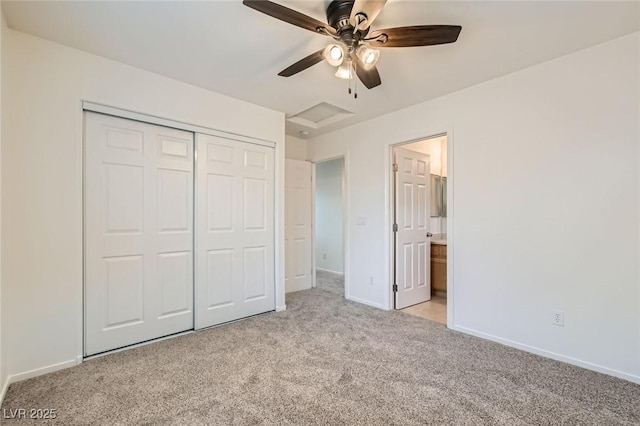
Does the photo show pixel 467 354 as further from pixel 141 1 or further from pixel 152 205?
pixel 141 1

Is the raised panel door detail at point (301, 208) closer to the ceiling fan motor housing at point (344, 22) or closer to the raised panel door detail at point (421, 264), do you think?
the raised panel door detail at point (421, 264)

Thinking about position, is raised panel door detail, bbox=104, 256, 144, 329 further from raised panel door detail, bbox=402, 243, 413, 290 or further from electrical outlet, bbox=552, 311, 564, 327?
electrical outlet, bbox=552, 311, 564, 327

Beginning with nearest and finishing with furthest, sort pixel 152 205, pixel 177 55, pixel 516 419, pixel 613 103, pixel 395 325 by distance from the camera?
pixel 516 419 → pixel 613 103 → pixel 177 55 → pixel 152 205 → pixel 395 325

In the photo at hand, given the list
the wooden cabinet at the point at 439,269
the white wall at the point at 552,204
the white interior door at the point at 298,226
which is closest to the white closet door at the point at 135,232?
the white interior door at the point at 298,226

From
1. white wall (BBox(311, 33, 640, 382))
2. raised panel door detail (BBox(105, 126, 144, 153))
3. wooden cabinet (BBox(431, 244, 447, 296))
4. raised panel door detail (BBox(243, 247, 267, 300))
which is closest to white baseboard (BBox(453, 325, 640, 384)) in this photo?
white wall (BBox(311, 33, 640, 382))

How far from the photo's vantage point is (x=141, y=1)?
179cm

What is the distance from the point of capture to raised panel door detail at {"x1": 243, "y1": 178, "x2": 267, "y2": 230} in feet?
11.1

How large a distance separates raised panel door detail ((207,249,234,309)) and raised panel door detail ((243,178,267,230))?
1.33 ft

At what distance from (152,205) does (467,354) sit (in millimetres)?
3015

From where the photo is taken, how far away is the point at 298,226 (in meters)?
4.69

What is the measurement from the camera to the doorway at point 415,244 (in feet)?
12.2

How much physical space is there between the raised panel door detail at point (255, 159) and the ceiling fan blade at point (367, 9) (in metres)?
1.98

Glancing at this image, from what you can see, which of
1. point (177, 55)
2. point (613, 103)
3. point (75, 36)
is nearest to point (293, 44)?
point (177, 55)

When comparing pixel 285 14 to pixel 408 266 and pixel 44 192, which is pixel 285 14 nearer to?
pixel 44 192
